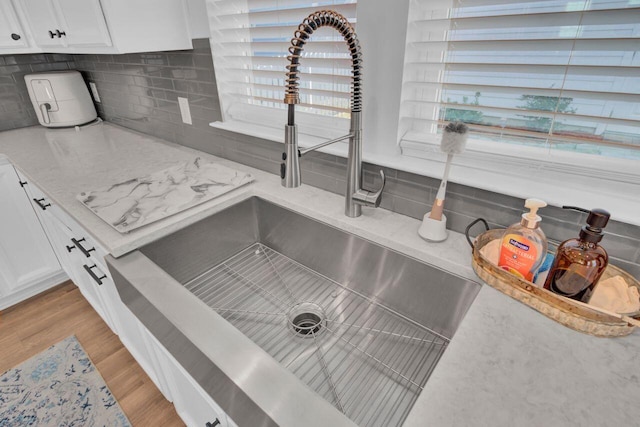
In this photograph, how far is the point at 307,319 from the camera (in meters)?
1.00

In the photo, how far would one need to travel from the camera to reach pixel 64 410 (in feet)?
4.74

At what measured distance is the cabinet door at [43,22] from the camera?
1.57 m

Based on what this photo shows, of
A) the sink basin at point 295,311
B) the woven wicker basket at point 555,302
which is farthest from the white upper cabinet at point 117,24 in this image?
the woven wicker basket at point 555,302

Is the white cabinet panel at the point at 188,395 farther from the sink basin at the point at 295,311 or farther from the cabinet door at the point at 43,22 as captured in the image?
the cabinet door at the point at 43,22

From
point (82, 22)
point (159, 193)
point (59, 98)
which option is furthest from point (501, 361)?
point (59, 98)

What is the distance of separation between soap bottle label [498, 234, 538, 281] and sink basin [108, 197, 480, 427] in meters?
0.12

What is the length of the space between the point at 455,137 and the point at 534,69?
241 mm

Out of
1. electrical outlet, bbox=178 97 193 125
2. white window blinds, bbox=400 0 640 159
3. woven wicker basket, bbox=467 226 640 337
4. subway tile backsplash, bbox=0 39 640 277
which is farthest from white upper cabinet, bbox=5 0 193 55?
woven wicker basket, bbox=467 226 640 337

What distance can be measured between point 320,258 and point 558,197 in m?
0.69

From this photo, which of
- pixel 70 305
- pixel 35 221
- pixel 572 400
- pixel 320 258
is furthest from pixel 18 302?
pixel 572 400

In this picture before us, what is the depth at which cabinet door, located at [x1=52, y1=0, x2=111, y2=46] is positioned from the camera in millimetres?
1278

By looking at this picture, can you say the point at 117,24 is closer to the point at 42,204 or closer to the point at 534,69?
the point at 42,204

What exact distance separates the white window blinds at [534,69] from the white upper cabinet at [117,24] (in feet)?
3.29

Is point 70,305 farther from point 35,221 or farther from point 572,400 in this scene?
point 572,400
